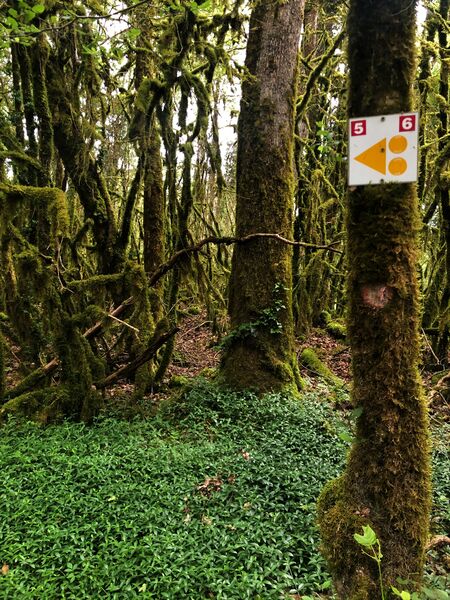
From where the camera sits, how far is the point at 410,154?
6.45 ft

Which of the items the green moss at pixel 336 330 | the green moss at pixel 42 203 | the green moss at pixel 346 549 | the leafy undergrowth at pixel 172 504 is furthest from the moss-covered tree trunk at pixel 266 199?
the green moss at pixel 336 330

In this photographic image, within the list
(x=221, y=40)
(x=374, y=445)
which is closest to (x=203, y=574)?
(x=374, y=445)

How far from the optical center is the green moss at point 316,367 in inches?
275

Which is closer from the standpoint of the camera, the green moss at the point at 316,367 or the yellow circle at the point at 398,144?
the yellow circle at the point at 398,144

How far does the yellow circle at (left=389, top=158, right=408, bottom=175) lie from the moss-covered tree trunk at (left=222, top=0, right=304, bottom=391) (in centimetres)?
376

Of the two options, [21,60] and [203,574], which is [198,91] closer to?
[21,60]

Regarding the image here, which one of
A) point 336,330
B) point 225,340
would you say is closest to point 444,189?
point 225,340

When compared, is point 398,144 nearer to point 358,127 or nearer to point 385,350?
point 358,127

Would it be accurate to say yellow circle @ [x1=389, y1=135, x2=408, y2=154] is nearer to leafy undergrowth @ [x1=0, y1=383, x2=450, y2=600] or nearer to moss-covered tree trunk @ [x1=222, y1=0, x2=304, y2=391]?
leafy undergrowth @ [x1=0, y1=383, x2=450, y2=600]

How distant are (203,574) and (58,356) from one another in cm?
347

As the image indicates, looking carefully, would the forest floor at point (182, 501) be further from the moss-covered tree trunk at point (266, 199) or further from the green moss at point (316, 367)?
the green moss at point (316, 367)

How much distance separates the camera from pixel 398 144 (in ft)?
6.45

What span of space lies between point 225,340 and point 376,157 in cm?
400

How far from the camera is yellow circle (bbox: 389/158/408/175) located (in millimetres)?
1980
